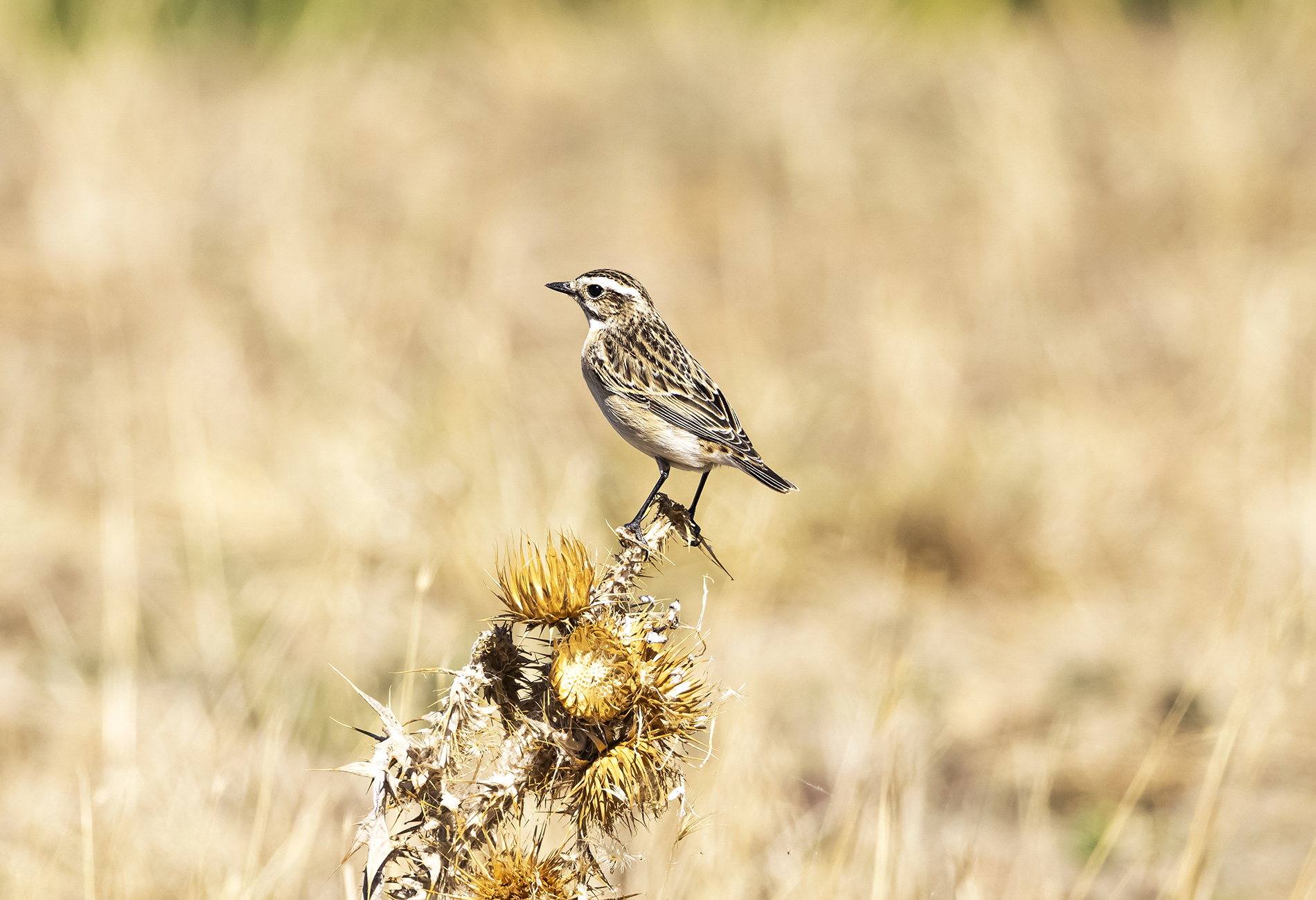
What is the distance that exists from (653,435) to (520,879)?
1538mm

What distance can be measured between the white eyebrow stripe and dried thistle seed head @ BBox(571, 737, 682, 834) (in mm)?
2156

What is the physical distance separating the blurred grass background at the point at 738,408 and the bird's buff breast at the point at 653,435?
2.36 ft

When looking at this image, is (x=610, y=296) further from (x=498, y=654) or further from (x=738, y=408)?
(x=738, y=408)

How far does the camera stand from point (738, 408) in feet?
26.1

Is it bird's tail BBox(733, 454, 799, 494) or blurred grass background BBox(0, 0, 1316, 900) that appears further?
blurred grass background BBox(0, 0, 1316, 900)

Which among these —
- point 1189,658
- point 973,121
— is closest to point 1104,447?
point 1189,658

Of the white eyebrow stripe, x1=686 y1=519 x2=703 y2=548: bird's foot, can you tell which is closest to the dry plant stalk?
x1=686 y1=519 x2=703 y2=548: bird's foot

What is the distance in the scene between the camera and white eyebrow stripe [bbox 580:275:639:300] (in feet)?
13.4

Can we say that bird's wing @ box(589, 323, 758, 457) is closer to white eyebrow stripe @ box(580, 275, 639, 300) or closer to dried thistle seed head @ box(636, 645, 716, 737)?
white eyebrow stripe @ box(580, 275, 639, 300)

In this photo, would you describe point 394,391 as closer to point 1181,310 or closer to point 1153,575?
point 1153,575

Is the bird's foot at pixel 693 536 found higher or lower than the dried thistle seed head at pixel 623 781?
higher

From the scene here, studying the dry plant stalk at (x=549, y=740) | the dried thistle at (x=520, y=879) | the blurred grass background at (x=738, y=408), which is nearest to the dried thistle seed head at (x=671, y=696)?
the dry plant stalk at (x=549, y=740)

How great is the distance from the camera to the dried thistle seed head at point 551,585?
7.43ft

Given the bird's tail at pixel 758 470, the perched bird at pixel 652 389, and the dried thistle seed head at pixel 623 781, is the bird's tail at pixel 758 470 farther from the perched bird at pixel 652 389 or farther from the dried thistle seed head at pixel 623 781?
the dried thistle seed head at pixel 623 781
